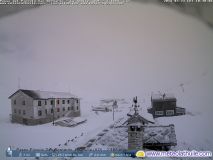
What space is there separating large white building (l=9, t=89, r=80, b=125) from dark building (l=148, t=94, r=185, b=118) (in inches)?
25.7

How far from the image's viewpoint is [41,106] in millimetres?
2363

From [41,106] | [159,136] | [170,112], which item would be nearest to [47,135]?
[41,106]

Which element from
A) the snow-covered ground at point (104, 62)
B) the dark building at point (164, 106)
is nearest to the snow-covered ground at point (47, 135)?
the snow-covered ground at point (104, 62)

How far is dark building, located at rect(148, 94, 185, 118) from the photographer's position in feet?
7.78

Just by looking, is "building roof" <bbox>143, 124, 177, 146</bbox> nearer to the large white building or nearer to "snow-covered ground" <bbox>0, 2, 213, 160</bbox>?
"snow-covered ground" <bbox>0, 2, 213, 160</bbox>

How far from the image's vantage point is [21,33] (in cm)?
236

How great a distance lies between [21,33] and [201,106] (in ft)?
5.46

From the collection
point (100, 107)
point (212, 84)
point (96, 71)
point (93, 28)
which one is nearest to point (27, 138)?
point (100, 107)

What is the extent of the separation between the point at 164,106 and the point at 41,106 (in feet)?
3.45

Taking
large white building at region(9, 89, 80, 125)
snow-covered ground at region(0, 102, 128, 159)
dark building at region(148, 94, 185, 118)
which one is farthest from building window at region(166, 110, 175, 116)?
large white building at region(9, 89, 80, 125)

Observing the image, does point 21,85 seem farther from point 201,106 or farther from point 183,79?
point 201,106

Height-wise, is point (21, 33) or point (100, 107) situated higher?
point (21, 33)

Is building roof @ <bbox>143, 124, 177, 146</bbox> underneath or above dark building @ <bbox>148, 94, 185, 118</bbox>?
underneath

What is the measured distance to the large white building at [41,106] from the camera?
235 cm
